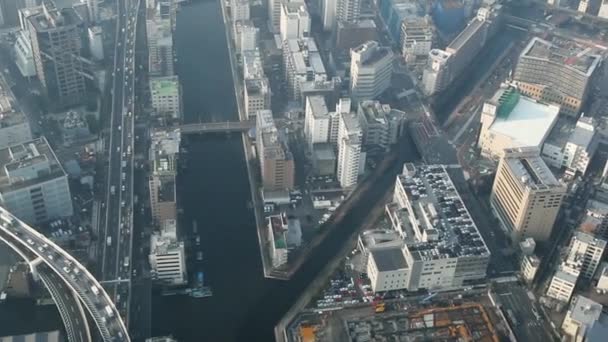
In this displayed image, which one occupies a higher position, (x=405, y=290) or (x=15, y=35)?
(x=15, y=35)

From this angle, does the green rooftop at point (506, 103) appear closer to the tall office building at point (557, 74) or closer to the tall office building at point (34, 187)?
the tall office building at point (557, 74)

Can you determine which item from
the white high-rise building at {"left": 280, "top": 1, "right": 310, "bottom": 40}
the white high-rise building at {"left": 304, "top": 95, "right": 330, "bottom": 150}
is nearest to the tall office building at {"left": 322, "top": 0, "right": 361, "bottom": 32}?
the white high-rise building at {"left": 280, "top": 1, "right": 310, "bottom": 40}

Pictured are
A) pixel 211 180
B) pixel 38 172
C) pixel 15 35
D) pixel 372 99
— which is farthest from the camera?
pixel 15 35

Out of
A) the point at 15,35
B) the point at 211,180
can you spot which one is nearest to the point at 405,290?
the point at 211,180

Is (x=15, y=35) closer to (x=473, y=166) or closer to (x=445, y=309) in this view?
(x=473, y=166)

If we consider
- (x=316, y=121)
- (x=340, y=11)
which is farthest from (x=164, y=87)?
(x=340, y=11)

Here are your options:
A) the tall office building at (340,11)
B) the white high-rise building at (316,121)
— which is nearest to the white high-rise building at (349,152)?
the white high-rise building at (316,121)
